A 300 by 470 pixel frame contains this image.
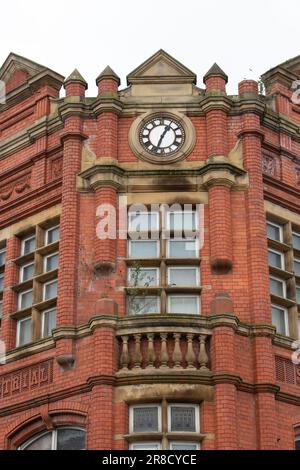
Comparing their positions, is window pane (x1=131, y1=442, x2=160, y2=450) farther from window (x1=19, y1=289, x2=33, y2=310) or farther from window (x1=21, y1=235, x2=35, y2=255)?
window (x1=21, y1=235, x2=35, y2=255)

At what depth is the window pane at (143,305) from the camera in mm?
19641

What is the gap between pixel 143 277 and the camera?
66.1 ft

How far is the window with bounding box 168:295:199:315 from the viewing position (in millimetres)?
19781

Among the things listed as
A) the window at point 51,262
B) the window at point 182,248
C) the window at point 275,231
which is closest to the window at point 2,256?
the window at point 51,262

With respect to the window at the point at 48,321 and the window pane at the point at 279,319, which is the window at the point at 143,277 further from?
the window pane at the point at 279,319

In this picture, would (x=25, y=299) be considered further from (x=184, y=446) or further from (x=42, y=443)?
(x=184, y=446)

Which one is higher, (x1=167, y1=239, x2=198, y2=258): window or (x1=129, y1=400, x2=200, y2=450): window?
(x1=167, y1=239, x2=198, y2=258): window

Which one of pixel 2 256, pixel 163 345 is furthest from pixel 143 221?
pixel 2 256

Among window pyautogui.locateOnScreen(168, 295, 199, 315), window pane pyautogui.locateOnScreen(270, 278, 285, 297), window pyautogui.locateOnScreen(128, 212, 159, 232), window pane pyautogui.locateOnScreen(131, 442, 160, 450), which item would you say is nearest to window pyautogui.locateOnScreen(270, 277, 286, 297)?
window pane pyautogui.locateOnScreen(270, 278, 285, 297)

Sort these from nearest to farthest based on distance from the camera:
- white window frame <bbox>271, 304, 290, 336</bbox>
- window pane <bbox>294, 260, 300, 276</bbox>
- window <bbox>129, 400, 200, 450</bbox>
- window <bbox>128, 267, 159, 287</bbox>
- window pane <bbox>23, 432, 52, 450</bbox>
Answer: window <bbox>129, 400, 200, 450</bbox> → window pane <bbox>23, 432, 52, 450</bbox> → window <bbox>128, 267, 159, 287</bbox> → white window frame <bbox>271, 304, 290, 336</bbox> → window pane <bbox>294, 260, 300, 276</bbox>

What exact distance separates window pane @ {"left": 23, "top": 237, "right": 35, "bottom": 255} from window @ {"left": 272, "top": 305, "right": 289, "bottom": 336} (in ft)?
18.3
